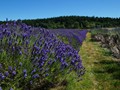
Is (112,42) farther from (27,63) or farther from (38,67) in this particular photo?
(27,63)

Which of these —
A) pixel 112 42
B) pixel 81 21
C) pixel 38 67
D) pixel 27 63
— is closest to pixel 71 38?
Result: pixel 112 42

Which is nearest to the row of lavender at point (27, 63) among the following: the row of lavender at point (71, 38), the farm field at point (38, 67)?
the farm field at point (38, 67)

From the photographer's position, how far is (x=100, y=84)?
223 inches

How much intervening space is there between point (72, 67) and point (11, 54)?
137 centimetres

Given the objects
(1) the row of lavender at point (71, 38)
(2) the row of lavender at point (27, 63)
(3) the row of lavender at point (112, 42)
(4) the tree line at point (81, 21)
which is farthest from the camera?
(4) the tree line at point (81, 21)

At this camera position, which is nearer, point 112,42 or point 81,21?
point 112,42

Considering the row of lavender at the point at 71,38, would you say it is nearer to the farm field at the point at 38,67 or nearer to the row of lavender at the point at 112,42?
the row of lavender at the point at 112,42

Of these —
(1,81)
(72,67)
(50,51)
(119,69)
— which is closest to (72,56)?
(72,67)

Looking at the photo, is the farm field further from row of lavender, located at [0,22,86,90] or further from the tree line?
the tree line

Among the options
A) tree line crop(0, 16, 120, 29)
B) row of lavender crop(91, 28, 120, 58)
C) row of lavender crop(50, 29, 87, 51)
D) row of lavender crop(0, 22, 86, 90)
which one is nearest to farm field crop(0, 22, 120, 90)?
row of lavender crop(0, 22, 86, 90)

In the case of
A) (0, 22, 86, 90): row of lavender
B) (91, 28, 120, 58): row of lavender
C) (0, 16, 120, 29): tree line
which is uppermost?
(0, 16, 120, 29): tree line

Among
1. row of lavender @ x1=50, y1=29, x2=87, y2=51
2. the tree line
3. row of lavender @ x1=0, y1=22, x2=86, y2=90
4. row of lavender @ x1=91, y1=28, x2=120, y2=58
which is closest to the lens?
row of lavender @ x1=0, y1=22, x2=86, y2=90

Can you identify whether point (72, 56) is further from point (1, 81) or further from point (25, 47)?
point (1, 81)

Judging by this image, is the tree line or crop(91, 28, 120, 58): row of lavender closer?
crop(91, 28, 120, 58): row of lavender
